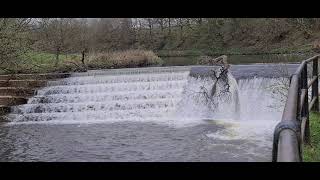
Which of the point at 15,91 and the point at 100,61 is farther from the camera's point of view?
the point at 100,61

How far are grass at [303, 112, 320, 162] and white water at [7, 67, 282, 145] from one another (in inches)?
236

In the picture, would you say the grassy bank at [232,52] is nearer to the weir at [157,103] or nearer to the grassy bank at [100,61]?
the grassy bank at [100,61]

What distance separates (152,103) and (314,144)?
1124 centimetres

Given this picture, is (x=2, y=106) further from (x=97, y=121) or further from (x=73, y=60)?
(x=73, y=60)

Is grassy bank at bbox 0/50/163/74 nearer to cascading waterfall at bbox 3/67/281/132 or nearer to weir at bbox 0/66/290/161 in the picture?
cascading waterfall at bbox 3/67/281/132

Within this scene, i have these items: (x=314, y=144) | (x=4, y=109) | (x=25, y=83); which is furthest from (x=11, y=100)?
(x=314, y=144)

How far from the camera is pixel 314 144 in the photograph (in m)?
5.84

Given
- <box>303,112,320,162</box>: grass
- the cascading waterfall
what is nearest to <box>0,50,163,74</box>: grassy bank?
the cascading waterfall

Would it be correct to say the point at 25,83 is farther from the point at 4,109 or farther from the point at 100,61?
the point at 100,61

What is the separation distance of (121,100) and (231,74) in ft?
13.3

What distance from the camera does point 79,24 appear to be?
39.3 meters

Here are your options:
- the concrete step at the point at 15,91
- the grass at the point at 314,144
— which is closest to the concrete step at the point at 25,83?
the concrete step at the point at 15,91

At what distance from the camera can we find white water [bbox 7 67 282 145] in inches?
611
